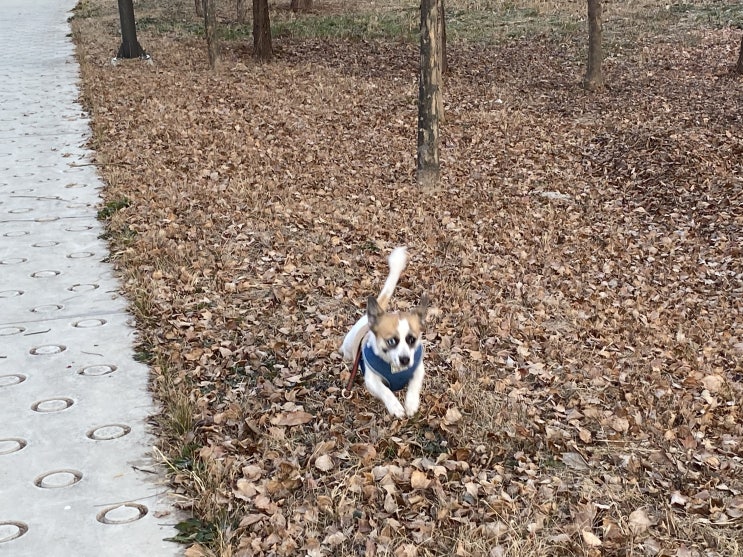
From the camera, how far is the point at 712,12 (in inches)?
995

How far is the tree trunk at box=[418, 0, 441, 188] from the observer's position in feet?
35.1

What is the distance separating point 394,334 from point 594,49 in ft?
47.3

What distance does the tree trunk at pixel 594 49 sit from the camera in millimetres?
16859

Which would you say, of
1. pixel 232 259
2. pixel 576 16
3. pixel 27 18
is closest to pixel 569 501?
pixel 232 259

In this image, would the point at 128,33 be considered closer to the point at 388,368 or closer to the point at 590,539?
the point at 388,368

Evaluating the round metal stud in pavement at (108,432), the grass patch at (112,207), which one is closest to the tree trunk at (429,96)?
the grass patch at (112,207)

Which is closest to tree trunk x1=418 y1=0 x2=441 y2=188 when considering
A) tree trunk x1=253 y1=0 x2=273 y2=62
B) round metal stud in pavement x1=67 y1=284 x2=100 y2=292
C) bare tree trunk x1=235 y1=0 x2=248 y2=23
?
round metal stud in pavement x1=67 y1=284 x2=100 y2=292

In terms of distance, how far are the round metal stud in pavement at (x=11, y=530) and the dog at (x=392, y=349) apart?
2172mm

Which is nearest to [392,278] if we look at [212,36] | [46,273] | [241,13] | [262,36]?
[46,273]

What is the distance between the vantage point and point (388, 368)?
480cm

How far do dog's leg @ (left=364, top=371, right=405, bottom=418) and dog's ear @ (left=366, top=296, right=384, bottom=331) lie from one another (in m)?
0.38

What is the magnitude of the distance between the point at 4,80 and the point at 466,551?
63.7 feet

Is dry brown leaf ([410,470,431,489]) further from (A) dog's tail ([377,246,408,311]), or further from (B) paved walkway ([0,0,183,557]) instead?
(B) paved walkway ([0,0,183,557])

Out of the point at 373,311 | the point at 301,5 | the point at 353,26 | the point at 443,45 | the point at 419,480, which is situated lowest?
the point at 419,480
